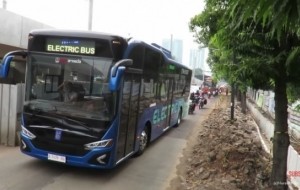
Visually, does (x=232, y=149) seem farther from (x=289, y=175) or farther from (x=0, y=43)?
(x=0, y=43)

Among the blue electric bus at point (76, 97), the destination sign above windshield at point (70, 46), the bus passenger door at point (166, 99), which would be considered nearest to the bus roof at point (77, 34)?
the blue electric bus at point (76, 97)

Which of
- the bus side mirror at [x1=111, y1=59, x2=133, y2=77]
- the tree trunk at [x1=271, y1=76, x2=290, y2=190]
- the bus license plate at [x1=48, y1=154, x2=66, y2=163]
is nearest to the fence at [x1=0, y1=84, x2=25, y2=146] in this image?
the bus license plate at [x1=48, y1=154, x2=66, y2=163]

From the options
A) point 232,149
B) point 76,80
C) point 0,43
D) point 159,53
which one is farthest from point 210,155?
point 0,43

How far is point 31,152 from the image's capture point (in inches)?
287

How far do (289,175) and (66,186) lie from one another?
4458 millimetres

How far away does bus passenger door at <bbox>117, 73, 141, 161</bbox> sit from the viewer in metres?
7.43

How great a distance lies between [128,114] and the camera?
7781 millimetres

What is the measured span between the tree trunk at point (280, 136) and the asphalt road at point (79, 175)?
2437 mm

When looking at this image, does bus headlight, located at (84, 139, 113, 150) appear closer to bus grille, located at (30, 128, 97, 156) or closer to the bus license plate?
bus grille, located at (30, 128, 97, 156)

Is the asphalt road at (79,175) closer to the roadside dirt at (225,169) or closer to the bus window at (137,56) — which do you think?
the roadside dirt at (225,169)

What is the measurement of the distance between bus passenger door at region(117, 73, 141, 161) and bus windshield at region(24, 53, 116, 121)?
0.51m

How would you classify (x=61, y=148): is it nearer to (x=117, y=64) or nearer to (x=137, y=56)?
(x=117, y=64)

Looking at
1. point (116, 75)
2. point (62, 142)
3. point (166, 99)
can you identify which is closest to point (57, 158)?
point (62, 142)

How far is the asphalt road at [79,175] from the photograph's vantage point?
21.9 ft
